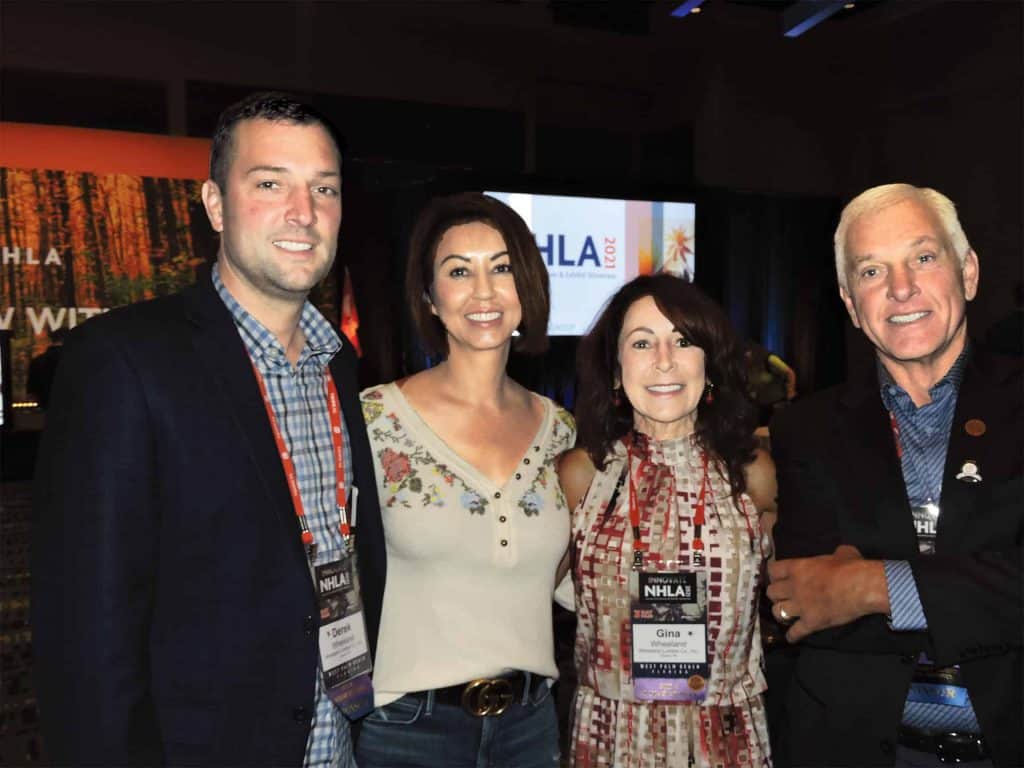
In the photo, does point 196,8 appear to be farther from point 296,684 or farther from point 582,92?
point 296,684

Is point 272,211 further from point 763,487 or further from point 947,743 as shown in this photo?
point 947,743

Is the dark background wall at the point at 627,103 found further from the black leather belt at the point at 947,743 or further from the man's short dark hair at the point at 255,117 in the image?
the black leather belt at the point at 947,743

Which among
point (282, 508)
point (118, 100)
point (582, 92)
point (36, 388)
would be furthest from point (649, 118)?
point (282, 508)

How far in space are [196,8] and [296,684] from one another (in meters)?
6.82

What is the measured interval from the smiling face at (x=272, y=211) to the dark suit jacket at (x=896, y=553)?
1169 mm

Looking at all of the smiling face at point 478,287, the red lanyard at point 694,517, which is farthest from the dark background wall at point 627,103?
the red lanyard at point 694,517

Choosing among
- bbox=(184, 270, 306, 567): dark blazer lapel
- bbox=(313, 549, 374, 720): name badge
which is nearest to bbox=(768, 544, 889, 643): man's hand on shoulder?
bbox=(313, 549, 374, 720): name badge

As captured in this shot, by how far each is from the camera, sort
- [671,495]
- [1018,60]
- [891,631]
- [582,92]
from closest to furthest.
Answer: [891,631] < [671,495] < [1018,60] < [582,92]

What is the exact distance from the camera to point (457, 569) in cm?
204

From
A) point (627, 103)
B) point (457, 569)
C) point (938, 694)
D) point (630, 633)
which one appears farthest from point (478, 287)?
point (627, 103)

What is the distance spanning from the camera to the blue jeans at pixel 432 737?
196cm

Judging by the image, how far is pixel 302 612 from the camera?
62.1 inches

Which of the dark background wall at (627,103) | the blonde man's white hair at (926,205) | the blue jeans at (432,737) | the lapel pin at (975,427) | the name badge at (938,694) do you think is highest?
the dark background wall at (627,103)

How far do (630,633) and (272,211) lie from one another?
4.13 ft
